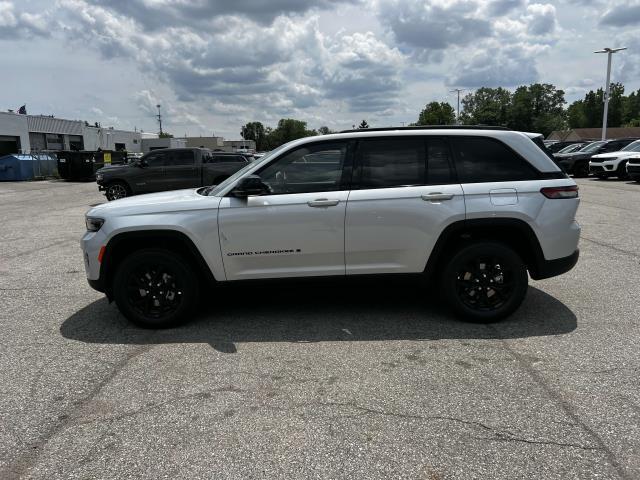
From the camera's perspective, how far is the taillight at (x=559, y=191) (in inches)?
180

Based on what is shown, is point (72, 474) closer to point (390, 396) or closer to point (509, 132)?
point (390, 396)

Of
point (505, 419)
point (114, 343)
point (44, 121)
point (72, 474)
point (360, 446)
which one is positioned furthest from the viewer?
point (44, 121)

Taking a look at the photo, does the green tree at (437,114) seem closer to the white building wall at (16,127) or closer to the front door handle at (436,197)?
the white building wall at (16,127)

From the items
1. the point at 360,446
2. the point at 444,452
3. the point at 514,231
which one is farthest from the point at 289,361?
the point at 514,231

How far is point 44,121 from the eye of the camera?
185 feet

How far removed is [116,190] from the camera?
51.2ft

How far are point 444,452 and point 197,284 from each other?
2.78 metres

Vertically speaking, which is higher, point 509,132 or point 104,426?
point 509,132

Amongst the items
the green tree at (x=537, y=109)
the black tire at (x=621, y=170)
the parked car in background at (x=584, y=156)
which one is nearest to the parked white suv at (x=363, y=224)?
the black tire at (x=621, y=170)

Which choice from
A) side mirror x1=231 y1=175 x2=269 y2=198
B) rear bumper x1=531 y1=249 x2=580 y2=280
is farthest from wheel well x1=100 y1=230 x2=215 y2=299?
rear bumper x1=531 y1=249 x2=580 y2=280

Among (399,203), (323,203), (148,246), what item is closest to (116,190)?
(148,246)

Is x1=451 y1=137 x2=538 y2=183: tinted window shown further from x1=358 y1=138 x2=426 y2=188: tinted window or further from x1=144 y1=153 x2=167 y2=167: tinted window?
x1=144 y1=153 x2=167 y2=167: tinted window

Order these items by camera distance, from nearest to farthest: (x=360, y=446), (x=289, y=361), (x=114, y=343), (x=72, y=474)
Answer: (x=72, y=474) < (x=360, y=446) < (x=289, y=361) < (x=114, y=343)

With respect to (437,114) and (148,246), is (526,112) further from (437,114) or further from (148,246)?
(148,246)
